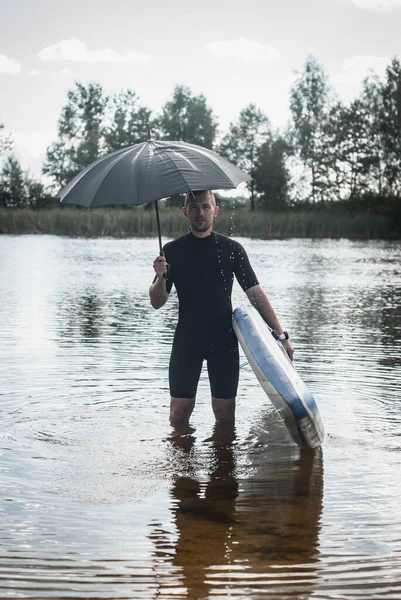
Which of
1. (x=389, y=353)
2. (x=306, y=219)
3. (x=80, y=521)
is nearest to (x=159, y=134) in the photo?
(x=306, y=219)

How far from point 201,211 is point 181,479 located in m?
1.59

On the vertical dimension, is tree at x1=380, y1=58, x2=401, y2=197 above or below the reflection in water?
above

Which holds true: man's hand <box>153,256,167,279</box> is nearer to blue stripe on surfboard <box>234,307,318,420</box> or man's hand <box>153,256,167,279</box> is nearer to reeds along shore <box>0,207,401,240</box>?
blue stripe on surfboard <box>234,307,318,420</box>

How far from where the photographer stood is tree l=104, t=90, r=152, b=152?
82438mm

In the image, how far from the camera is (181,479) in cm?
518

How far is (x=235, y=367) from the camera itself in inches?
231

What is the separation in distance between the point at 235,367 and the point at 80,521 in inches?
70.3

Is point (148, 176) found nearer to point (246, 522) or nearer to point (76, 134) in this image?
point (246, 522)

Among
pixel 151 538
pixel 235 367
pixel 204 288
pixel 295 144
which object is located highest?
pixel 295 144

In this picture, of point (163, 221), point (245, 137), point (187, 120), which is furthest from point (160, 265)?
point (187, 120)

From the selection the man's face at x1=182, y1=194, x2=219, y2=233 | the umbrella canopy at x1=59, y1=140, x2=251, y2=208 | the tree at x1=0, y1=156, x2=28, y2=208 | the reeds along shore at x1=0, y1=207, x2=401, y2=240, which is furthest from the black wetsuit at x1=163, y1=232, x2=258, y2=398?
the tree at x1=0, y1=156, x2=28, y2=208

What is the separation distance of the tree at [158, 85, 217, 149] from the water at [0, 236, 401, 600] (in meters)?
74.3

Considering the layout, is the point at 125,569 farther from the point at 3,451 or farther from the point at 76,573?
the point at 3,451

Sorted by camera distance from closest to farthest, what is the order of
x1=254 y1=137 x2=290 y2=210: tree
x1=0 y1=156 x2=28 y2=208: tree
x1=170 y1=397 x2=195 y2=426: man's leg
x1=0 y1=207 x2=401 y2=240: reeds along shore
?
x1=170 y1=397 x2=195 y2=426: man's leg, x1=0 y1=207 x2=401 y2=240: reeds along shore, x1=0 y1=156 x2=28 y2=208: tree, x1=254 y1=137 x2=290 y2=210: tree
